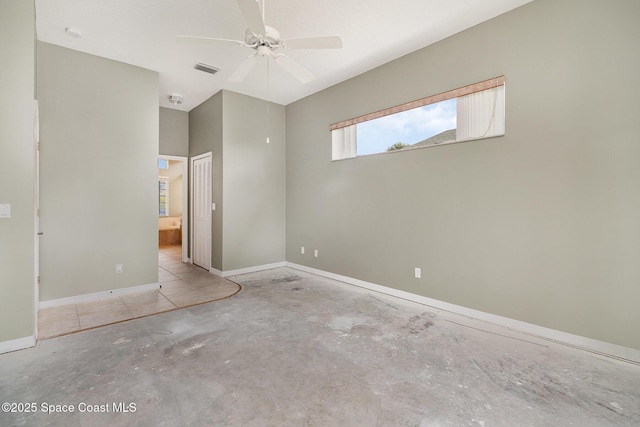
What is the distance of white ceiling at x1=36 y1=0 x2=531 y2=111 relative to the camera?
2.76 metres

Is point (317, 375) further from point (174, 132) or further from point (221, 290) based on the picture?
point (174, 132)

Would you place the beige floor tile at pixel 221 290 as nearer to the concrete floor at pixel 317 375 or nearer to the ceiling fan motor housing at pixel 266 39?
the concrete floor at pixel 317 375

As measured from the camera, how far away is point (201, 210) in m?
5.67

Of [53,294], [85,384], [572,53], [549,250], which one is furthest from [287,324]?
[572,53]

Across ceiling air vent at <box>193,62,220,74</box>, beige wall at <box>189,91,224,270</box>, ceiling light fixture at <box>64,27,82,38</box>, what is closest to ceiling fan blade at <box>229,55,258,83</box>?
ceiling air vent at <box>193,62,220,74</box>

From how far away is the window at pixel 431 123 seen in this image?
3.00m

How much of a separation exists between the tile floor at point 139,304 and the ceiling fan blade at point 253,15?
3150mm

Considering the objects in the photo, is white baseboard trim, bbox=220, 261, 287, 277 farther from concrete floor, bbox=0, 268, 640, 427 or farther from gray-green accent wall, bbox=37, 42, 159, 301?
concrete floor, bbox=0, 268, 640, 427

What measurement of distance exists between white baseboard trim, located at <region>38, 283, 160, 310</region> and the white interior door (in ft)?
4.16

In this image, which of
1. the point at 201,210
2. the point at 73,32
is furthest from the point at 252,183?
the point at 73,32

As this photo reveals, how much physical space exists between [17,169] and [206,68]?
8.31 ft

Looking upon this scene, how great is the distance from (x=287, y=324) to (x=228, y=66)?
11.7ft

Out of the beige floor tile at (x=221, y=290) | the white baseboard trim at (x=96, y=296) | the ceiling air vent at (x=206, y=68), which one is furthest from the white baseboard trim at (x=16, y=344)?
the ceiling air vent at (x=206, y=68)

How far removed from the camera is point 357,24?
3049 millimetres
